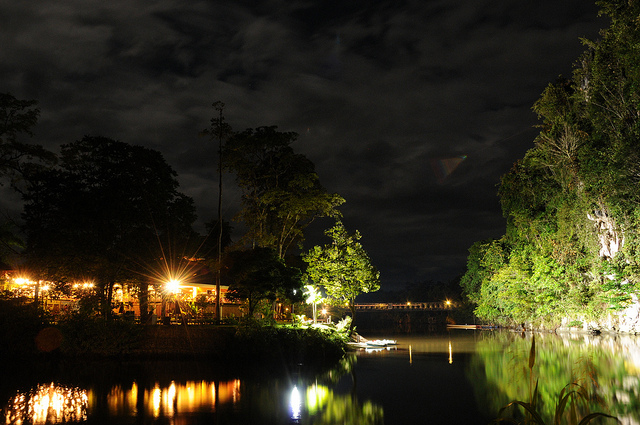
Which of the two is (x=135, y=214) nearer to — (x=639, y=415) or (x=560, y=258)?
(x=639, y=415)

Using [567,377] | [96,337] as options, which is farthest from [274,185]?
[567,377]

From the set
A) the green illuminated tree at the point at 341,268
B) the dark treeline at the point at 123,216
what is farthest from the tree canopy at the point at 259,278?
the green illuminated tree at the point at 341,268

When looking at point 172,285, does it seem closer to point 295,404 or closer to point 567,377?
point 295,404

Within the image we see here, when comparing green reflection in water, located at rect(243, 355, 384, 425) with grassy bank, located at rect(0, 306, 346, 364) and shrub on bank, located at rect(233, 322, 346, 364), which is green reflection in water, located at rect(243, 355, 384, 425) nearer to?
shrub on bank, located at rect(233, 322, 346, 364)

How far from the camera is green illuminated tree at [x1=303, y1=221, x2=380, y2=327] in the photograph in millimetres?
40656

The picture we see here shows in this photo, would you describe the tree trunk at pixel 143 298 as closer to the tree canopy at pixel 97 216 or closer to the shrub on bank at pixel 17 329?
the tree canopy at pixel 97 216

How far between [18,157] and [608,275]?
43.2 metres

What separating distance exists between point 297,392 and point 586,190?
2878cm

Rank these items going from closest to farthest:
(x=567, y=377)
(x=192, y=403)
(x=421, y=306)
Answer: (x=192, y=403), (x=567, y=377), (x=421, y=306)

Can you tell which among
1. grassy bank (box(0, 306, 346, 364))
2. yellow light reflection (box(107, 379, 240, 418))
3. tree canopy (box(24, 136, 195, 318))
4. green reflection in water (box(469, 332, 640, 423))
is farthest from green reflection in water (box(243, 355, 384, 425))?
tree canopy (box(24, 136, 195, 318))

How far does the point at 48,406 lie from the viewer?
14984 millimetres

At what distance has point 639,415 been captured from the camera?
14.4 meters

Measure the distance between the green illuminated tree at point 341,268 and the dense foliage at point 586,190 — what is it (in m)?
15.4

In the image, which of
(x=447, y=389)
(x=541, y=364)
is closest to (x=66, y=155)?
(x=447, y=389)
